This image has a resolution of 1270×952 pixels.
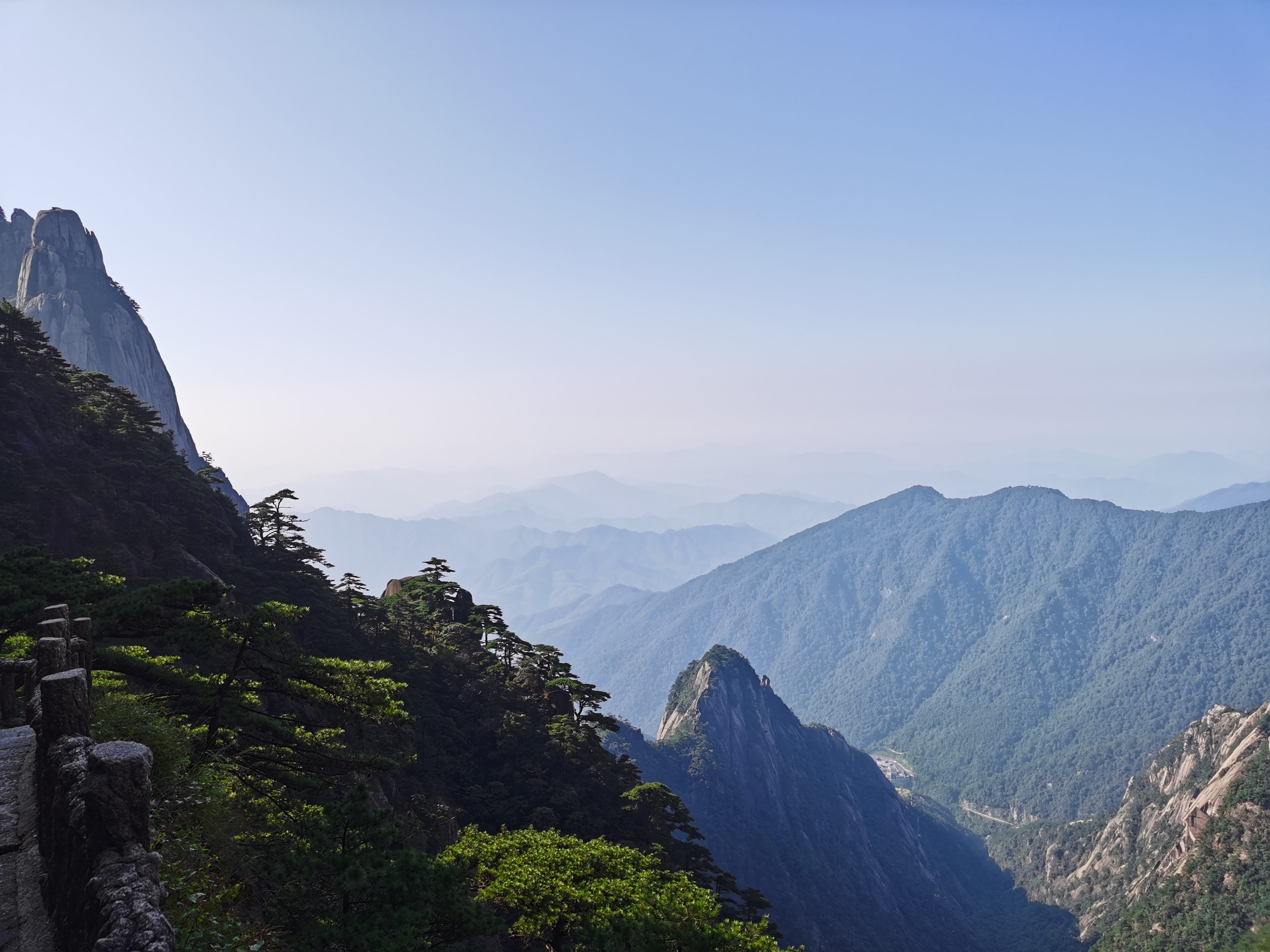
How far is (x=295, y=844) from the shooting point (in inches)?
638

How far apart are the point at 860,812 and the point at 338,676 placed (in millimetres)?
187563

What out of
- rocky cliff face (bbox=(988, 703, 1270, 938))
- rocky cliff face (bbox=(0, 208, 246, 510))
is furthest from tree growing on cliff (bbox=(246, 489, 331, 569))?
rocky cliff face (bbox=(988, 703, 1270, 938))

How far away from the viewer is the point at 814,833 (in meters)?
153

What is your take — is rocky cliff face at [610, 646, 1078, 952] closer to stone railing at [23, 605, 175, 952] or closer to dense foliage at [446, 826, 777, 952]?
dense foliage at [446, 826, 777, 952]

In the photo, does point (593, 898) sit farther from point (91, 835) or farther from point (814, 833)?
point (814, 833)

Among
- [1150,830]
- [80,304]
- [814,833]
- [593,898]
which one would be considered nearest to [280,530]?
[593,898]

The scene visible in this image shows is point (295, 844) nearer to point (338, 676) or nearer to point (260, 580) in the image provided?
point (338, 676)

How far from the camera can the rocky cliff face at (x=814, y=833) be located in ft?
419

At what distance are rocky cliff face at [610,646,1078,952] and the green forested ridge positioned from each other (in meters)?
73.9

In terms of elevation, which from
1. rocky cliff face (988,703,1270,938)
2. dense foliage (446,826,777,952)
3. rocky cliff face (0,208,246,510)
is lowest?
rocky cliff face (988,703,1270,938)

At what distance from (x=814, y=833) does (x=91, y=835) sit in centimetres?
16958

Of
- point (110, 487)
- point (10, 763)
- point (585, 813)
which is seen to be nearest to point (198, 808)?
point (10, 763)

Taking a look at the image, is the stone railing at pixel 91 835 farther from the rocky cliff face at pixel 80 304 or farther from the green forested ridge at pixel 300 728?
the rocky cliff face at pixel 80 304

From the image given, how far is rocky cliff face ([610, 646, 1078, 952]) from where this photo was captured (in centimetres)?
12769
